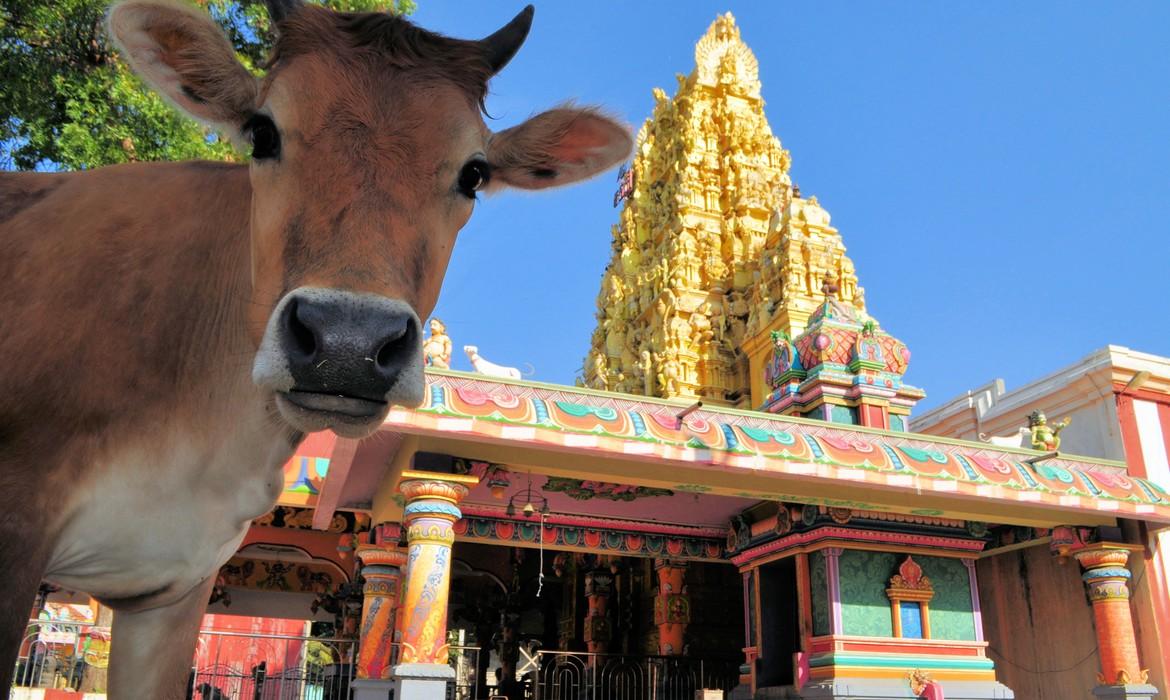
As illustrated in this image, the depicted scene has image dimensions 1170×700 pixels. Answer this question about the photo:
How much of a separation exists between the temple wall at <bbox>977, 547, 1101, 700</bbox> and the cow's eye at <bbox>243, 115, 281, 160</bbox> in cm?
1261

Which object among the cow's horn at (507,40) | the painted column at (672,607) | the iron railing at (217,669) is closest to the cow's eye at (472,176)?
the cow's horn at (507,40)

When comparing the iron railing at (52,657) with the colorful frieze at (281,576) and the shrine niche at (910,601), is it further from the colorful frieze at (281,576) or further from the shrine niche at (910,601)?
the shrine niche at (910,601)

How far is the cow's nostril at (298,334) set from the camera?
4.89 feet

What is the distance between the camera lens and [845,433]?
9.92 m

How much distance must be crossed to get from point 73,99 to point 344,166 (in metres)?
6.92

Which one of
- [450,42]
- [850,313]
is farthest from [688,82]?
[450,42]

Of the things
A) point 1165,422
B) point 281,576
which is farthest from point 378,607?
point 1165,422

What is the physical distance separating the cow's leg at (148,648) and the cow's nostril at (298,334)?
3.45 feet

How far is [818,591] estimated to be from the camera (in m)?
10.5

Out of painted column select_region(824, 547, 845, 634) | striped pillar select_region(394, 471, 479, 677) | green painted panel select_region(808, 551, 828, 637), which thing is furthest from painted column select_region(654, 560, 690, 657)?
striped pillar select_region(394, 471, 479, 677)

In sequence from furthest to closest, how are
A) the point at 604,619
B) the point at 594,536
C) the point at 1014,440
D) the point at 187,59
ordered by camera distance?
the point at 604,619, the point at 1014,440, the point at 594,536, the point at 187,59

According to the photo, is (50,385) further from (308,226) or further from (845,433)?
(845,433)

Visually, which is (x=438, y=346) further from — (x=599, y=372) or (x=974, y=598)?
(x=599, y=372)

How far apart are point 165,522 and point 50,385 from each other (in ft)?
1.27
